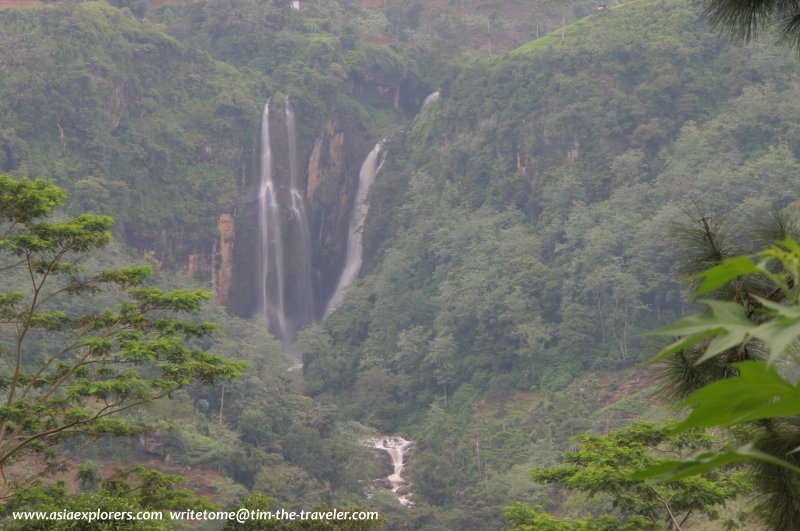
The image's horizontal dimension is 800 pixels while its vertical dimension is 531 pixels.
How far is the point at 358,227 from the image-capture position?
1420 inches

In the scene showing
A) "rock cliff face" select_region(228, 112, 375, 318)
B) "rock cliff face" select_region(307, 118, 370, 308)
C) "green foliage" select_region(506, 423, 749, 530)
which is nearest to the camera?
"green foliage" select_region(506, 423, 749, 530)

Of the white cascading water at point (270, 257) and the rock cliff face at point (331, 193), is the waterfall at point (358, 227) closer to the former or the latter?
the rock cliff face at point (331, 193)

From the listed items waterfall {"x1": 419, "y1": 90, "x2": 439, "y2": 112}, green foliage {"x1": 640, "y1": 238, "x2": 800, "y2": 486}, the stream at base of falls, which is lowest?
the stream at base of falls

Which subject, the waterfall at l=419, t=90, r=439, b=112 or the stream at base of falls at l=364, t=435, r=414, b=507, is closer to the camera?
the stream at base of falls at l=364, t=435, r=414, b=507

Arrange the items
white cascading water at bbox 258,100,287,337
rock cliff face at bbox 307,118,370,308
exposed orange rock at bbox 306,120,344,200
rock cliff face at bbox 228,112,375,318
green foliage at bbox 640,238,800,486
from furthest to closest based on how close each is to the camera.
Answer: exposed orange rock at bbox 306,120,344,200, rock cliff face at bbox 307,118,370,308, rock cliff face at bbox 228,112,375,318, white cascading water at bbox 258,100,287,337, green foliage at bbox 640,238,800,486

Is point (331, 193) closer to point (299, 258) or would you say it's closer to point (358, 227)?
point (358, 227)

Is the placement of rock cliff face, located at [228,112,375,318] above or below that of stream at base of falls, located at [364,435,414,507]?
above

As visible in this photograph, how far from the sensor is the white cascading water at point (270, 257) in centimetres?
3388

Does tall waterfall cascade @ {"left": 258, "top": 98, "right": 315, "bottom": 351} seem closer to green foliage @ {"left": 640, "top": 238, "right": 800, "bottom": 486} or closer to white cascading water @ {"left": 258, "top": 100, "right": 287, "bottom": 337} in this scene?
white cascading water @ {"left": 258, "top": 100, "right": 287, "bottom": 337}

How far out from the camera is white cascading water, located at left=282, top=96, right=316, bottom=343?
3438 centimetres

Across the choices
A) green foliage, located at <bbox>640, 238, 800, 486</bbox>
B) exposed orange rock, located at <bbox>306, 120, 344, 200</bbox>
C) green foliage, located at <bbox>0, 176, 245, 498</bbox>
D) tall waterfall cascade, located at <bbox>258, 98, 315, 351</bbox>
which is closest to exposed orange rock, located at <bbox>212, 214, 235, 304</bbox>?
tall waterfall cascade, located at <bbox>258, 98, 315, 351</bbox>

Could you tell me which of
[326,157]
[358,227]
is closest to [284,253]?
[358,227]

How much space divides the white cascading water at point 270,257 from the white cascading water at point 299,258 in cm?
48

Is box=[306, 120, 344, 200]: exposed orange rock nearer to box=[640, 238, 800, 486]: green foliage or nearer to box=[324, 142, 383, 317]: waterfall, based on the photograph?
box=[324, 142, 383, 317]: waterfall
